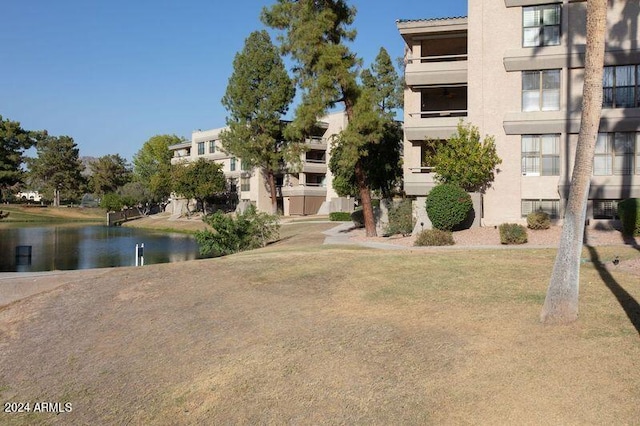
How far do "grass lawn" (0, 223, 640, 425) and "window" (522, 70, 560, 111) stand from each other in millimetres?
14172

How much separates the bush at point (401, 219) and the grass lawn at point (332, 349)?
13.9 metres

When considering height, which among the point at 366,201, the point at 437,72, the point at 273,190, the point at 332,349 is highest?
the point at 437,72

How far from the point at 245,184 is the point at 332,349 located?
65070 mm

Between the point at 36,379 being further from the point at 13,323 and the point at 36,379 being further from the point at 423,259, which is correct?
the point at 423,259

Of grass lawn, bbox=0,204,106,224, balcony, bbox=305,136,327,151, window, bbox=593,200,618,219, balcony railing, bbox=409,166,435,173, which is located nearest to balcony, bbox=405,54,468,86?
balcony railing, bbox=409,166,435,173

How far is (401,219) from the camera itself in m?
31.2

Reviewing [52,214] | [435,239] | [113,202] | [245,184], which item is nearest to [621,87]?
[435,239]

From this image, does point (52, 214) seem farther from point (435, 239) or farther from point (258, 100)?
point (435, 239)

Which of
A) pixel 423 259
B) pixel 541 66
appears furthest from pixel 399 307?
pixel 541 66

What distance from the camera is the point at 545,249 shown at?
805 inches

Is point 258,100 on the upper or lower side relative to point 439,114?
upper

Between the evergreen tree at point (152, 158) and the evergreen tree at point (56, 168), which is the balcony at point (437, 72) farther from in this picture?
the evergreen tree at point (56, 168)

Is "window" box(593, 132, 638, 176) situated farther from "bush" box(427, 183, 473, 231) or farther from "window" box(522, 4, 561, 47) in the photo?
"bush" box(427, 183, 473, 231)

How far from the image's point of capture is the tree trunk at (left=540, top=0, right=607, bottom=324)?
10688 mm
